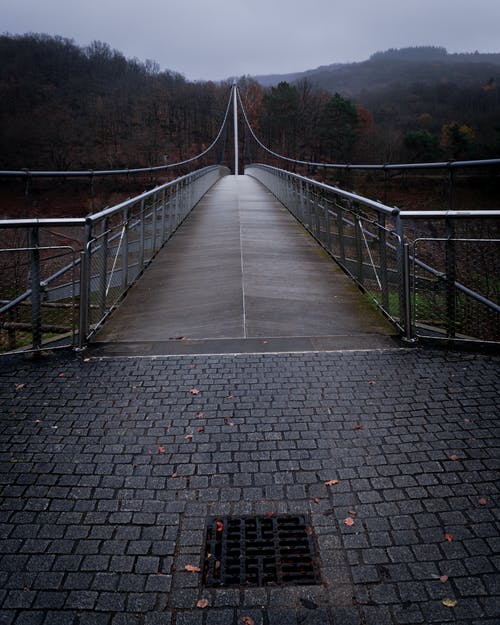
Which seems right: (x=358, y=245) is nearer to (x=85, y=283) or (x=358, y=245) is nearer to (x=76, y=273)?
(x=76, y=273)

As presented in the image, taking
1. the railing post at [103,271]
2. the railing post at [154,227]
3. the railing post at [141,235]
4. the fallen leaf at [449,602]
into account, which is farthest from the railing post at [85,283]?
the railing post at [154,227]

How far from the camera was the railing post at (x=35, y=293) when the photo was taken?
550cm

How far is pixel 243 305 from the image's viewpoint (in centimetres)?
705

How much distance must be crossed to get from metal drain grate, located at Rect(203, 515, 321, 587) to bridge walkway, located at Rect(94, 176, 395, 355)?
8.43 ft

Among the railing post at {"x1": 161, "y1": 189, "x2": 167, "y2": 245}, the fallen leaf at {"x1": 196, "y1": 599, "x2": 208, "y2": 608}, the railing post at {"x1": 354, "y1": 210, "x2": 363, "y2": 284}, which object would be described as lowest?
the fallen leaf at {"x1": 196, "y1": 599, "x2": 208, "y2": 608}

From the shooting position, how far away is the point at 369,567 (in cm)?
274

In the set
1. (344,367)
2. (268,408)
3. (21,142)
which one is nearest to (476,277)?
(344,367)

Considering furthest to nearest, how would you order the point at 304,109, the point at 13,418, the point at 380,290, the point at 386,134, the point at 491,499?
the point at 304,109
the point at 386,134
the point at 380,290
the point at 13,418
the point at 491,499

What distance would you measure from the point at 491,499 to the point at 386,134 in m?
53.9

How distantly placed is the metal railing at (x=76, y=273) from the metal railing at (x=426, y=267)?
2905 mm

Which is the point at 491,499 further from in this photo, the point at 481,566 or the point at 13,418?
the point at 13,418

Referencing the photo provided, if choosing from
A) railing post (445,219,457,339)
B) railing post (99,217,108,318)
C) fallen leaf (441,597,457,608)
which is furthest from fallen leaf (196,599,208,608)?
railing post (99,217,108,318)

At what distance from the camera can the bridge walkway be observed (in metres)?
5.82

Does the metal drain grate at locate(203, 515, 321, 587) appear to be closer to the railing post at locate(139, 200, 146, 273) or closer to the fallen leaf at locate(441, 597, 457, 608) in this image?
the fallen leaf at locate(441, 597, 457, 608)
